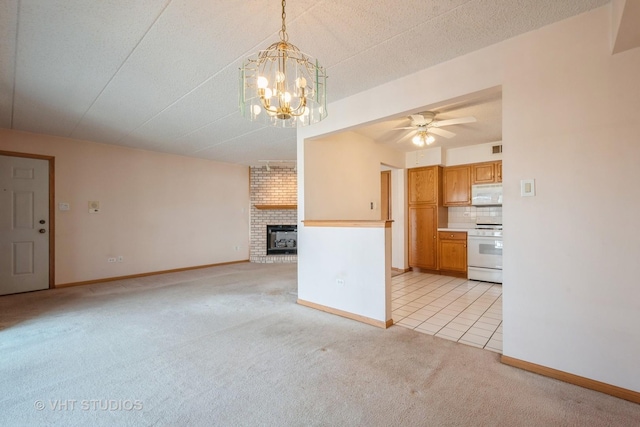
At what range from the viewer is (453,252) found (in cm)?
530

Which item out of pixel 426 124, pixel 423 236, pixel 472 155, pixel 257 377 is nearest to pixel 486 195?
pixel 472 155

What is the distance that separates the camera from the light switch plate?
6.74 ft

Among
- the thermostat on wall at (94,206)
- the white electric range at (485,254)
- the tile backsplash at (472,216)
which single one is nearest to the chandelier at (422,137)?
the white electric range at (485,254)

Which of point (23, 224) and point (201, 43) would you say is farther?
point (23, 224)

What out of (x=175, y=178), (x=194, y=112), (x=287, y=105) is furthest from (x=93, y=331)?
(x=175, y=178)

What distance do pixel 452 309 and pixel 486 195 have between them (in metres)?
2.68

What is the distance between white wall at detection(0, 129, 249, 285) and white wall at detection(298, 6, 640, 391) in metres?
5.67

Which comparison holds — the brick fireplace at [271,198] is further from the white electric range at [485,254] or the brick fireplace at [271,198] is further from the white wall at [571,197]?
the white wall at [571,197]

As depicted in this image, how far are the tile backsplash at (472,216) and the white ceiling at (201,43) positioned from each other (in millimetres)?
2402

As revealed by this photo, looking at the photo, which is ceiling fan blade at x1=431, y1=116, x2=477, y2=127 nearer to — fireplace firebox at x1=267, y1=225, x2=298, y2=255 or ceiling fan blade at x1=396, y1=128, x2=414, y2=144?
ceiling fan blade at x1=396, y1=128, x2=414, y2=144

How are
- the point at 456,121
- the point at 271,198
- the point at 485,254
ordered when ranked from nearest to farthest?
the point at 456,121 < the point at 485,254 < the point at 271,198

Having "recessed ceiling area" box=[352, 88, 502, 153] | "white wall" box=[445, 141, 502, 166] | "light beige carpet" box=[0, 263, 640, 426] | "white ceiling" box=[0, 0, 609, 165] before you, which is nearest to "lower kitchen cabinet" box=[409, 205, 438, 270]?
"white wall" box=[445, 141, 502, 166]

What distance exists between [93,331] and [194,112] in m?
2.64

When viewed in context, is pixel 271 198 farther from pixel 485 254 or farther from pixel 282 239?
pixel 485 254
